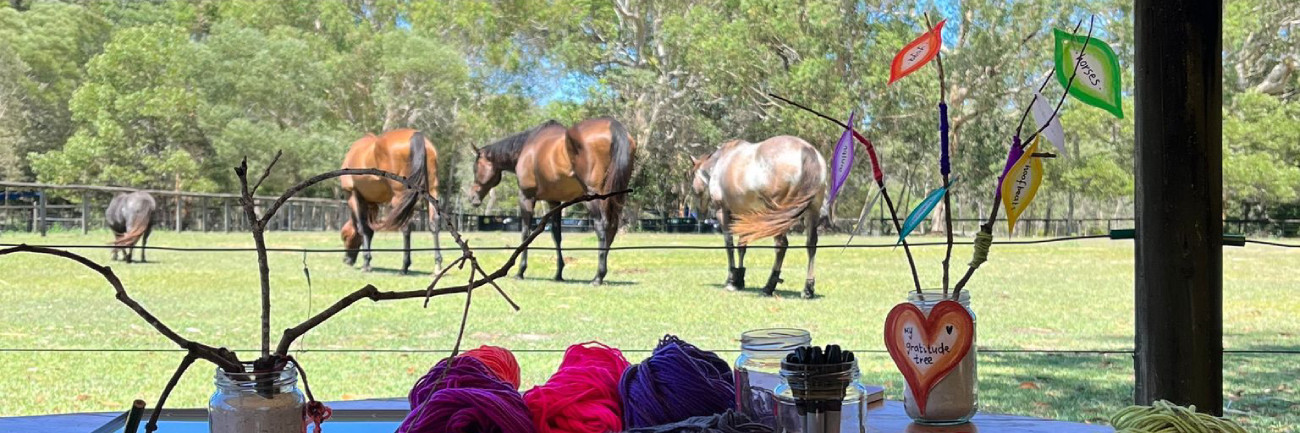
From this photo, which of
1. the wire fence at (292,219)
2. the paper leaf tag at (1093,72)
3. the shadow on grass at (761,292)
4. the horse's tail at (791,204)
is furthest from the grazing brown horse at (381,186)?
the paper leaf tag at (1093,72)

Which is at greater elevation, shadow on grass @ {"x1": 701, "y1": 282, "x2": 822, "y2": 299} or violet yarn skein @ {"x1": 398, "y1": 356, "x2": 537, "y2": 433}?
violet yarn skein @ {"x1": 398, "y1": 356, "x2": 537, "y2": 433}

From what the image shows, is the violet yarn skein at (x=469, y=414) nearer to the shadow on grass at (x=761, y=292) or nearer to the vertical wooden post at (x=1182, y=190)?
the vertical wooden post at (x=1182, y=190)

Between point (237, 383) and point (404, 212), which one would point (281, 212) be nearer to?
point (404, 212)

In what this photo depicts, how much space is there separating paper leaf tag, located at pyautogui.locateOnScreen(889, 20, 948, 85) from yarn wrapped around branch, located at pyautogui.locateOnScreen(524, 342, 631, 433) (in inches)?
11.5

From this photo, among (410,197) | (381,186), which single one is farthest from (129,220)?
(410,197)

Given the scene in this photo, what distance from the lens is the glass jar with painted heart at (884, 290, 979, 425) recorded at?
2.35ft

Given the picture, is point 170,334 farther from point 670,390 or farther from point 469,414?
point 670,390

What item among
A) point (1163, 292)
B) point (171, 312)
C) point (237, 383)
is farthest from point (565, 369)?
point (171, 312)

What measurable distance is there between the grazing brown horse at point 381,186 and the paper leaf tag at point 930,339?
6918mm

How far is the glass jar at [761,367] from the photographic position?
63 cm

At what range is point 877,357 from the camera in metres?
4.56

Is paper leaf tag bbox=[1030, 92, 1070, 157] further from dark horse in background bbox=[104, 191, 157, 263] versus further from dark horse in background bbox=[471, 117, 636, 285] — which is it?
dark horse in background bbox=[104, 191, 157, 263]

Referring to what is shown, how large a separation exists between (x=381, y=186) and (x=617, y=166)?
1906mm

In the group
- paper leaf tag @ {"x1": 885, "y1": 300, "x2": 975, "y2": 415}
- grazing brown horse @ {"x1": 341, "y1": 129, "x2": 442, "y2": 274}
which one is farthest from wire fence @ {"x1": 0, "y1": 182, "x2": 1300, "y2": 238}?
paper leaf tag @ {"x1": 885, "y1": 300, "x2": 975, "y2": 415}
